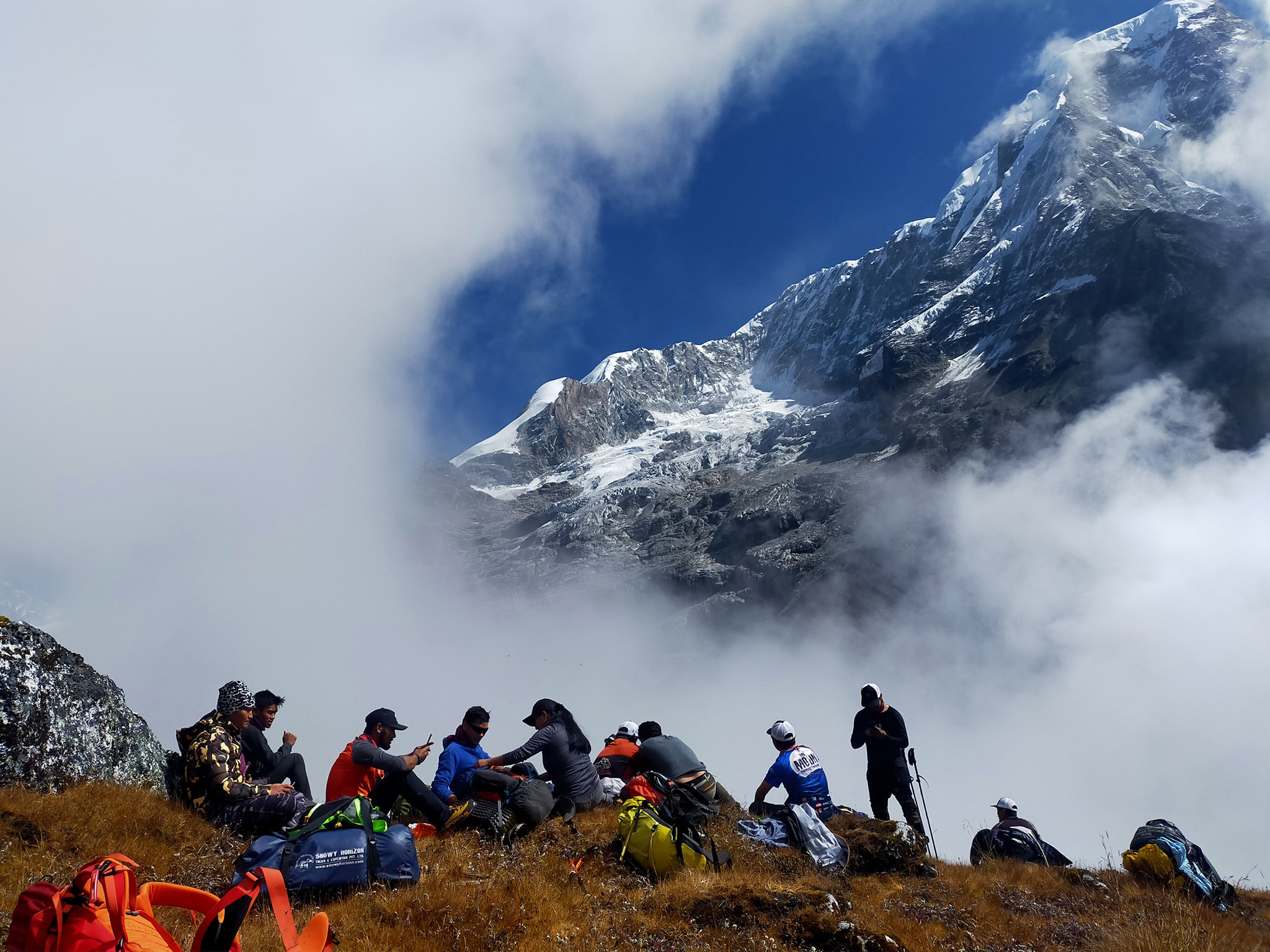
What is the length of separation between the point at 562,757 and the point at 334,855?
14.5 feet

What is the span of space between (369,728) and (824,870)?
661 centimetres

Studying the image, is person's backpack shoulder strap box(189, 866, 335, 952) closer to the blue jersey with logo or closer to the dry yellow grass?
the dry yellow grass

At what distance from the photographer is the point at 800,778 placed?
40.1 ft

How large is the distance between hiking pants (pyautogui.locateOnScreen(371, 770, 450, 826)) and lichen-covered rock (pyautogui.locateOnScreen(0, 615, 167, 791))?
3.73 m

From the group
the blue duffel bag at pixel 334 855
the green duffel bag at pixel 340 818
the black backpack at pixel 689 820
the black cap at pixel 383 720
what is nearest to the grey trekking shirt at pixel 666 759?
the black backpack at pixel 689 820

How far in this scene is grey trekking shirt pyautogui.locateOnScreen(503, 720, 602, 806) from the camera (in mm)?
11578

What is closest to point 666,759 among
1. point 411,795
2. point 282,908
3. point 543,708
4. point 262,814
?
point 543,708

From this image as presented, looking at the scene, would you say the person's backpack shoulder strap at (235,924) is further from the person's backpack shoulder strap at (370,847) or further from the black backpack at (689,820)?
the black backpack at (689,820)

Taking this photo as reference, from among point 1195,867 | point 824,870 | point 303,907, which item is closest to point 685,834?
point 824,870

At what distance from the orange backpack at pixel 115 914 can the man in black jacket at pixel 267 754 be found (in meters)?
5.52

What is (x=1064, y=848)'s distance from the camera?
507 ft

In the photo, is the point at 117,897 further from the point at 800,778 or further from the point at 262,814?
the point at 800,778

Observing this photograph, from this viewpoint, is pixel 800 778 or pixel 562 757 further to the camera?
pixel 800 778

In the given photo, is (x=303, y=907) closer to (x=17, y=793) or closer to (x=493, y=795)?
(x=493, y=795)
